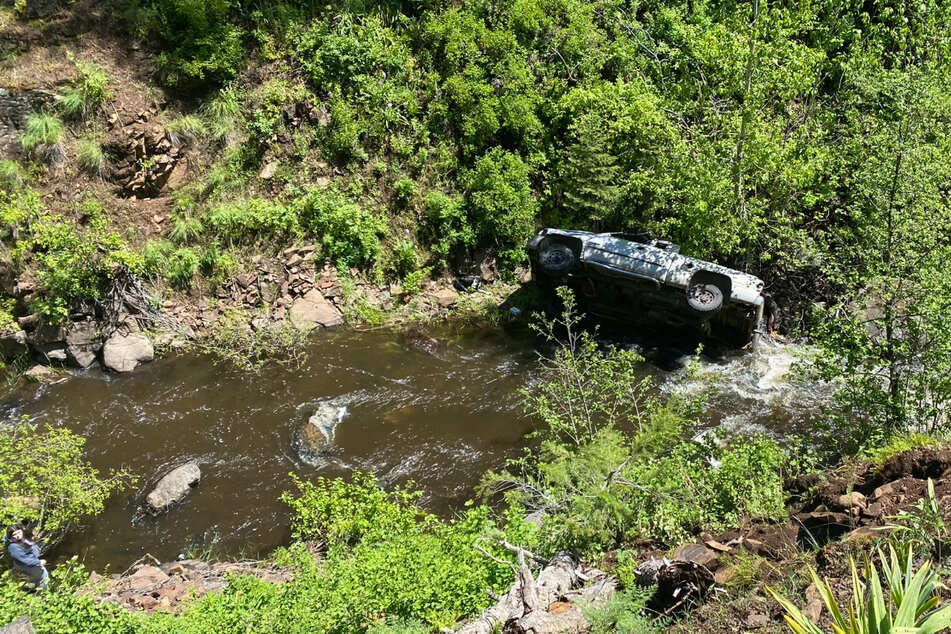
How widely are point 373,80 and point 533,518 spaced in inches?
376

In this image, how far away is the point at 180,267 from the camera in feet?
37.7

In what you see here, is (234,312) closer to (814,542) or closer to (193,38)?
(193,38)

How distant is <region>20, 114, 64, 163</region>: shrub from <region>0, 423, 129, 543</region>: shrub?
6100mm

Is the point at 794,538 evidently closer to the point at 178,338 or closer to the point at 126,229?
the point at 178,338

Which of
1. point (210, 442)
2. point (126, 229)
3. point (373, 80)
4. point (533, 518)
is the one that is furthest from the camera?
point (373, 80)

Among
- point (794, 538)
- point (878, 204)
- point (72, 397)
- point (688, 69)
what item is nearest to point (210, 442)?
point (72, 397)

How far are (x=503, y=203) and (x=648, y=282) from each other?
11.1 ft

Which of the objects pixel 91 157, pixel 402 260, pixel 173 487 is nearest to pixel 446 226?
pixel 402 260

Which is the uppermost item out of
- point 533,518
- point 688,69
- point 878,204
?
point 688,69

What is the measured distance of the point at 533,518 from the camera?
6.86 m

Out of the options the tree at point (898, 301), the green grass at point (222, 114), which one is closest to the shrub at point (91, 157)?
the green grass at point (222, 114)

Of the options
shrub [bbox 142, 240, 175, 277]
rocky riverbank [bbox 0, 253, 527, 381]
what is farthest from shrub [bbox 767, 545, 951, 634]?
shrub [bbox 142, 240, 175, 277]

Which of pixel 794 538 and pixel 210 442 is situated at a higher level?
pixel 794 538

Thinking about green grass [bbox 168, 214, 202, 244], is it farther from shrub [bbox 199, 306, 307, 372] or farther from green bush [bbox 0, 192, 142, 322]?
shrub [bbox 199, 306, 307, 372]
